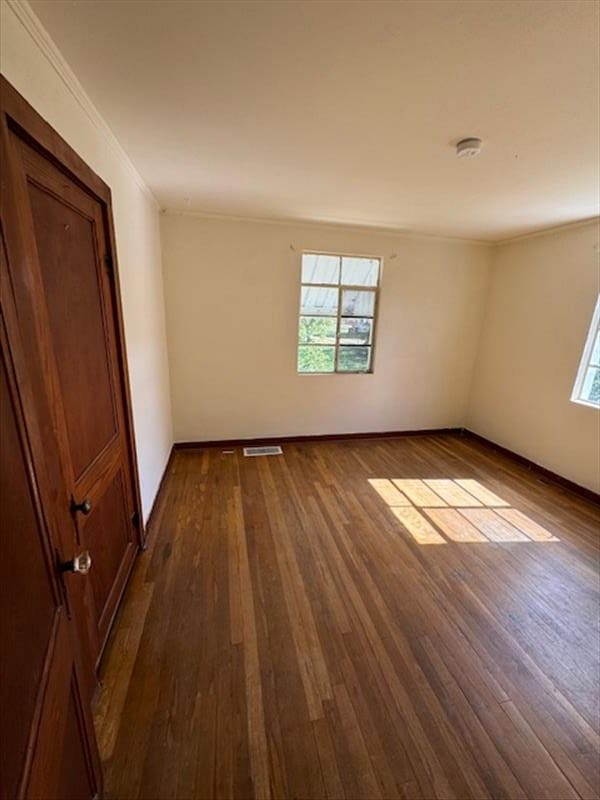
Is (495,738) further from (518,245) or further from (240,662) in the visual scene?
(518,245)

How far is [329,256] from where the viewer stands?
3.78 metres

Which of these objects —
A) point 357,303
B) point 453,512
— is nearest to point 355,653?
point 453,512

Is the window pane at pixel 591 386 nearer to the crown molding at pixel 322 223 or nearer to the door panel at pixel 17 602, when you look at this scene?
the crown molding at pixel 322 223

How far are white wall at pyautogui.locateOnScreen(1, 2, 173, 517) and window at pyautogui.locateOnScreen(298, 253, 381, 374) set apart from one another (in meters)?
1.52

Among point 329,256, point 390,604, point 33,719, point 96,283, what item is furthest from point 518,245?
point 33,719

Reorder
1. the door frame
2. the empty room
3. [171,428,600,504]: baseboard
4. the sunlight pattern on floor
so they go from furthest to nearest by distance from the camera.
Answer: [171,428,600,504]: baseboard → the sunlight pattern on floor → the empty room → the door frame

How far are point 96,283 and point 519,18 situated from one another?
1.80 m

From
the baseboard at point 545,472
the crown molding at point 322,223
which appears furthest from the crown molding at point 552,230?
the baseboard at point 545,472

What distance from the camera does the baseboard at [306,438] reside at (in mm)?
3892

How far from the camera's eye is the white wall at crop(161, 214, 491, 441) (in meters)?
3.48

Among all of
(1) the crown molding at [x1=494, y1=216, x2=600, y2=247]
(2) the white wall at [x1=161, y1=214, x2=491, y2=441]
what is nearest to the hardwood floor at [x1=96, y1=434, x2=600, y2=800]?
(2) the white wall at [x1=161, y1=214, x2=491, y2=441]

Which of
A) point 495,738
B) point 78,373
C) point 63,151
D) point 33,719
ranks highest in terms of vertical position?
point 63,151

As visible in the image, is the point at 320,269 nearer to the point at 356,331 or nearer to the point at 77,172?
the point at 356,331

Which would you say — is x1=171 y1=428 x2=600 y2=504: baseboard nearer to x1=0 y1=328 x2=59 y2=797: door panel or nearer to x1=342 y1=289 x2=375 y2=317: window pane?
x1=342 y1=289 x2=375 y2=317: window pane
